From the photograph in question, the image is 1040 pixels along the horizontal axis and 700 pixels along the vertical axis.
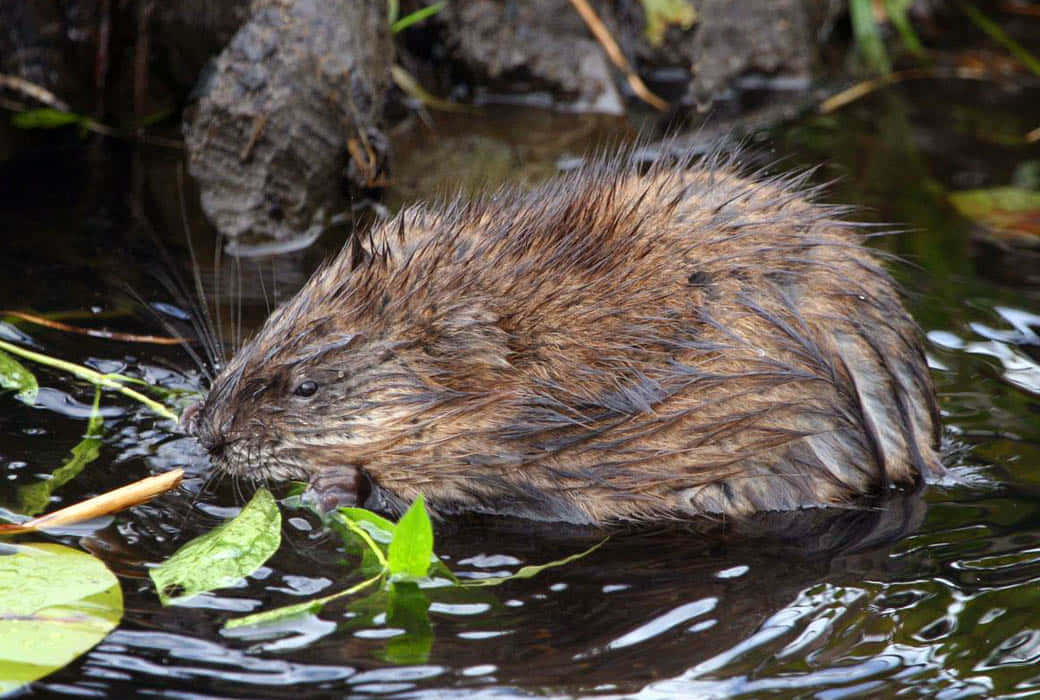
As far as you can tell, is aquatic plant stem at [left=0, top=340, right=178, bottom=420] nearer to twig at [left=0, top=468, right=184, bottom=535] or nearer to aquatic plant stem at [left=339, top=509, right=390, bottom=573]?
twig at [left=0, top=468, right=184, bottom=535]

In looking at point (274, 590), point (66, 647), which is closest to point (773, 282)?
point (274, 590)

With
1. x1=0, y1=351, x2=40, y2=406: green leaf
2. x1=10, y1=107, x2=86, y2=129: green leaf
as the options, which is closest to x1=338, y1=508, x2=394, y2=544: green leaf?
x1=0, y1=351, x2=40, y2=406: green leaf

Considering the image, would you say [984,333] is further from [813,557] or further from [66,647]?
[66,647]

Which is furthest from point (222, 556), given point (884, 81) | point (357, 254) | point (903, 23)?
point (903, 23)

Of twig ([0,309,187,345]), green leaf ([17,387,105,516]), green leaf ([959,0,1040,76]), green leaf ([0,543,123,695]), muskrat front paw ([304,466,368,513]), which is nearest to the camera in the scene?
green leaf ([0,543,123,695])

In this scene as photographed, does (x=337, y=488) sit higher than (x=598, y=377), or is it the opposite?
(x=598, y=377)

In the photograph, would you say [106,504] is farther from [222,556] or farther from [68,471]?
[222,556]
